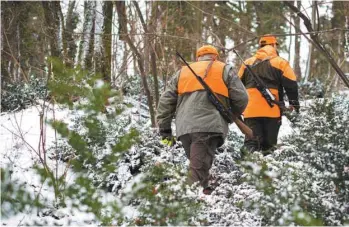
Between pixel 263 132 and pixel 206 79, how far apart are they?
1778 mm

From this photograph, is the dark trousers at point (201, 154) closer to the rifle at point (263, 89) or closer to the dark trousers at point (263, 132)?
the dark trousers at point (263, 132)

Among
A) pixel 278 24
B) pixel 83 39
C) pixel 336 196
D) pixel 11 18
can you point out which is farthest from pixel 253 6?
pixel 336 196

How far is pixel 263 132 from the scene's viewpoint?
7.27 metres

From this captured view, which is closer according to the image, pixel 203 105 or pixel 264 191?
pixel 264 191

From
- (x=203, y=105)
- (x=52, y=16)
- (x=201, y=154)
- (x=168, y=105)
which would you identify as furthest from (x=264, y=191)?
(x=52, y=16)

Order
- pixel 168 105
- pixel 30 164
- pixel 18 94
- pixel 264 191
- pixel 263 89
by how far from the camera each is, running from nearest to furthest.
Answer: pixel 264 191 → pixel 168 105 → pixel 30 164 → pixel 263 89 → pixel 18 94

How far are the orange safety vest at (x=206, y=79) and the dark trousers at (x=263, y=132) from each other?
1382mm

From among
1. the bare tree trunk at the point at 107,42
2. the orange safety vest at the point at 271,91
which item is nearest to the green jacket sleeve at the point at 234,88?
the orange safety vest at the point at 271,91

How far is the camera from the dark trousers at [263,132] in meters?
7.11

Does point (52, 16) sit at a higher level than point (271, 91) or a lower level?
higher

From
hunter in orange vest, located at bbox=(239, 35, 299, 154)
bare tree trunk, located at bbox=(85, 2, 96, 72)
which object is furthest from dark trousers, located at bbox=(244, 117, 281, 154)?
bare tree trunk, located at bbox=(85, 2, 96, 72)

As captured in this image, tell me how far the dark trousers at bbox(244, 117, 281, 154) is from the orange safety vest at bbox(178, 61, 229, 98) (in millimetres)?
1382

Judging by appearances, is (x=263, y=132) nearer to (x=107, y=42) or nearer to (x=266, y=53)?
(x=266, y=53)

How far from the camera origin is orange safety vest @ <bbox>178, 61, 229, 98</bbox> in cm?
587
